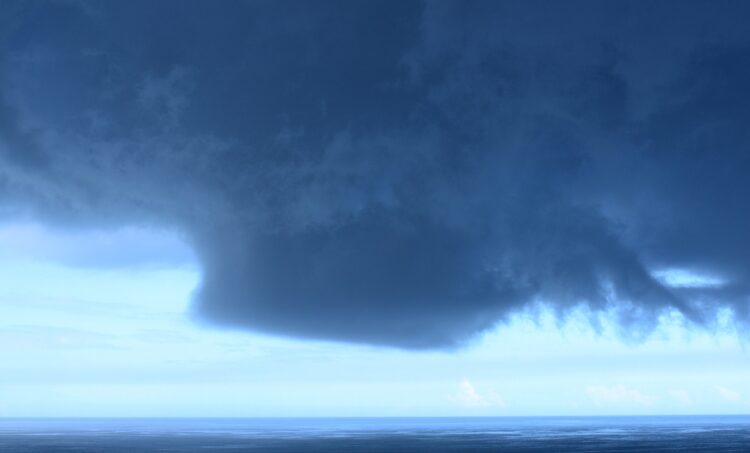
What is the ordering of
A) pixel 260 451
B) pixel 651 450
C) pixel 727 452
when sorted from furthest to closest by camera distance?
pixel 260 451 → pixel 651 450 → pixel 727 452

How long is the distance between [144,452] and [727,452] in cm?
10932

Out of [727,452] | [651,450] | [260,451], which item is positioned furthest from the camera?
[260,451]

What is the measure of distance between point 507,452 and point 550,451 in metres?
9.02

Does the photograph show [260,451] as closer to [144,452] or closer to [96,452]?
[144,452]

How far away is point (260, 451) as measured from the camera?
147875 millimetres

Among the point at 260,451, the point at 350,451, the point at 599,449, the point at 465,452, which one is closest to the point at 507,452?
the point at 465,452

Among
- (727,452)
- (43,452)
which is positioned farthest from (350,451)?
(727,452)

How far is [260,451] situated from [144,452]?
22.7 meters

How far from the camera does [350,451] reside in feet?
464

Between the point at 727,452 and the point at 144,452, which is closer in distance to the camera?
the point at 727,452

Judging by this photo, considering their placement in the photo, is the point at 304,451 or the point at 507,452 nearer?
the point at 507,452

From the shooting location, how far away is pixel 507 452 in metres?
134

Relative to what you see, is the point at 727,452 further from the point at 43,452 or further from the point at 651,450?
the point at 43,452

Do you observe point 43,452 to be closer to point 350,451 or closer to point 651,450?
point 350,451
